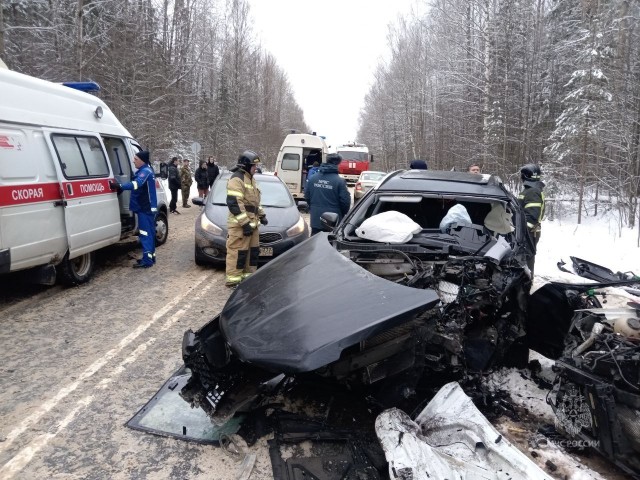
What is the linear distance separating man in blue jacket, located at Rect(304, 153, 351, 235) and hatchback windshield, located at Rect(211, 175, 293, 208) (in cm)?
111

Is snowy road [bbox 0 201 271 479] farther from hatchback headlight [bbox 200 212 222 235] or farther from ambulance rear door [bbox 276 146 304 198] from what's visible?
ambulance rear door [bbox 276 146 304 198]

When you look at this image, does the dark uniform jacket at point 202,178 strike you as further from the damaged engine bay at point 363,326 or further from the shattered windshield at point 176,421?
the shattered windshield at point 176,421

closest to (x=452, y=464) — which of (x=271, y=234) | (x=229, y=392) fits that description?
(x=229, y=392)

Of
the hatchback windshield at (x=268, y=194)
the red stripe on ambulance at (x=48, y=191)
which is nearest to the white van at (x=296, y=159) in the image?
the hatchback windshield at (x=268, y=194)

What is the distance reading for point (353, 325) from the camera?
2.31 m

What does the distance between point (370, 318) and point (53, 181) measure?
178 inches

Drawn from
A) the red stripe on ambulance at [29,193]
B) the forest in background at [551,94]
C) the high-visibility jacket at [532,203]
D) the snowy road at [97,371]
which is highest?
the forest in background at [551,94]

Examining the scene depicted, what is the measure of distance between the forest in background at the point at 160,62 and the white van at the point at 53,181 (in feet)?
28.3

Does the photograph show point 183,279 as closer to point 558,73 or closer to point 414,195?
point 414,195

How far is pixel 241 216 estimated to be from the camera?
19.6ft

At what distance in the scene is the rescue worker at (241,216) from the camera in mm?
5957

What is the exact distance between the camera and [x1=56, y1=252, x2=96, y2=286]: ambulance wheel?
18.6 feet

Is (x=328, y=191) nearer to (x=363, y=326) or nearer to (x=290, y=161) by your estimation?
(x=363, y=326)

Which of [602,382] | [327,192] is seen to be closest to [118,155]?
[327,192]
